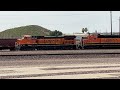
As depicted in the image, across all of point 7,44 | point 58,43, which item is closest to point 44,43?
point 58,43

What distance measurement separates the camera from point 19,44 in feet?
159

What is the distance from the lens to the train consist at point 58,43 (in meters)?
48.6

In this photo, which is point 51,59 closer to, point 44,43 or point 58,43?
point 44,43

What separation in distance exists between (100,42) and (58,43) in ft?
23.8

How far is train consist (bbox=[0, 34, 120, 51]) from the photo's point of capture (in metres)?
48.6

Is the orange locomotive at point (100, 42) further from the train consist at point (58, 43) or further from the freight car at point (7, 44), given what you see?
the freight car at point (7, 44)

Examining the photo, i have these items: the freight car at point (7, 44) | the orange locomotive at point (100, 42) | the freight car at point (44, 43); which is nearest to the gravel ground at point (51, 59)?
the freight car at point (7, 44)

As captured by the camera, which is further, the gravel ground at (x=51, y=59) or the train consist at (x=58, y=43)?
the train consist at (x=58, y=43)

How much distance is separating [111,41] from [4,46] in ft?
59.6

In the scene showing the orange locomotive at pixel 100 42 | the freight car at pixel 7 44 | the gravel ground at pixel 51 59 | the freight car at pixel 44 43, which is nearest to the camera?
the gravel ground at pixel 51 59

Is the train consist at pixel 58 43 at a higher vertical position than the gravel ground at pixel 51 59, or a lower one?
higher

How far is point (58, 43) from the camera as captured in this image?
50.6m
